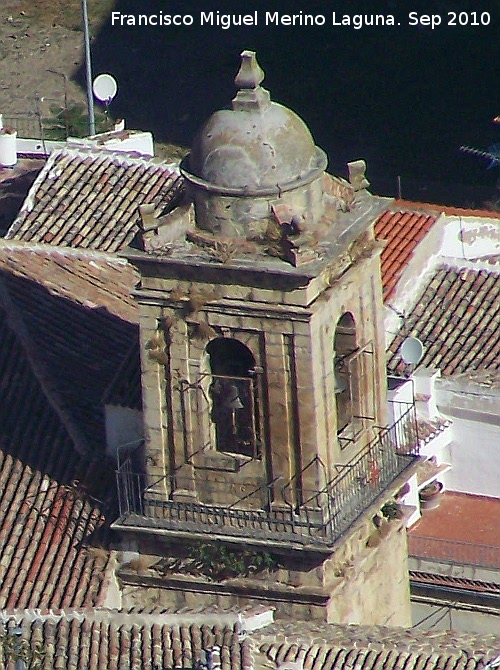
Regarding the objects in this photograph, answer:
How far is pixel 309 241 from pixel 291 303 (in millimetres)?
766

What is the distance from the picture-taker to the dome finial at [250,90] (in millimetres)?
29422

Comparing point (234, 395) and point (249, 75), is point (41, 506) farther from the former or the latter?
point (249, 75)

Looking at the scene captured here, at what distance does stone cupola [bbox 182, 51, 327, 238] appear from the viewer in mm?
29266

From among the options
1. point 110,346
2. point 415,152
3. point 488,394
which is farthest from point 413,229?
point 415,152

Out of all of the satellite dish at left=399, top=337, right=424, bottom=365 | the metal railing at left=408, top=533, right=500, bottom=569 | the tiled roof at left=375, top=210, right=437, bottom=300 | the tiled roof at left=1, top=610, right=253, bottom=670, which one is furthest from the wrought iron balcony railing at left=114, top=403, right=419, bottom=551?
the tiled roof at left=375, top=210, right=437, bottom=300

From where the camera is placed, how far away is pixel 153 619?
99.2 ft

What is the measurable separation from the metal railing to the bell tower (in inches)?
244

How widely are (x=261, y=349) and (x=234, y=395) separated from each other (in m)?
0.83

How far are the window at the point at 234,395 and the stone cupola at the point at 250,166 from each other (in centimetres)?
156

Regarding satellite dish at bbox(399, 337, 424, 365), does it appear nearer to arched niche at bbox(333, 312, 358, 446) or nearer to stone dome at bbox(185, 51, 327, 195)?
arched niche at bbox(333, 312, 358, 446)

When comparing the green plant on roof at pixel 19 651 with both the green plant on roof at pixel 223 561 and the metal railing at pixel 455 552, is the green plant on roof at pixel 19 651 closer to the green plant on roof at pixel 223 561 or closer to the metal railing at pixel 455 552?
the green plant on roof at pixel 223 561

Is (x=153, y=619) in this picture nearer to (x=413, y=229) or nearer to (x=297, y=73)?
(x=413, y=229)

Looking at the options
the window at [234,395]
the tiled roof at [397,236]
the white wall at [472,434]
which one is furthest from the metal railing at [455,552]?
the window at [234,395]

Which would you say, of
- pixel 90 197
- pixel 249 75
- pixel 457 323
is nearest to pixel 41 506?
pixel 249 75
